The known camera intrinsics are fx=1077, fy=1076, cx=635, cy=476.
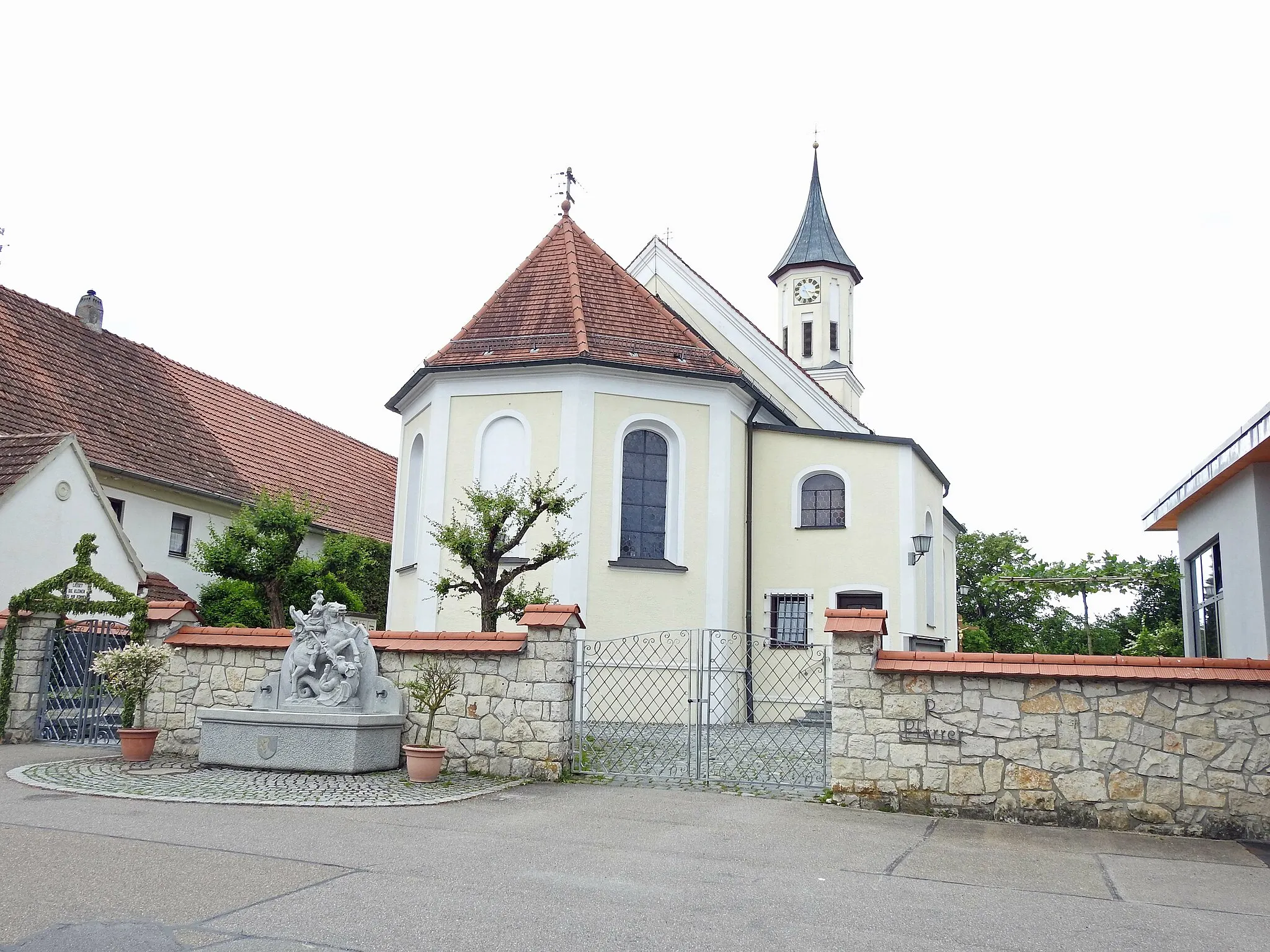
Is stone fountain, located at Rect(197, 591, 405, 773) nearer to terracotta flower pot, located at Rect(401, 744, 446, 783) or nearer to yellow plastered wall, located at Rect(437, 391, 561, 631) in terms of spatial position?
terracotta flower pot, located at Rect(401, 744, 446, 783)

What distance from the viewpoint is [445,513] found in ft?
62.7

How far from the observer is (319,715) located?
37.3 feet

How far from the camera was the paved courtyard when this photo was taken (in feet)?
18.4

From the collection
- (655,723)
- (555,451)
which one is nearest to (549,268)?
(555,451)

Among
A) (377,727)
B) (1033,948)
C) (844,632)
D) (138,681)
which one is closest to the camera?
(1033,948)

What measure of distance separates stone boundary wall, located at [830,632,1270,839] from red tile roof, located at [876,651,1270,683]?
0.07m

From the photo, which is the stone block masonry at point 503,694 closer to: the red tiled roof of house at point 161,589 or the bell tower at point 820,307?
the red tiled roof of house at point 161,589

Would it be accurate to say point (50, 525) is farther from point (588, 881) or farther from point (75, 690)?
point (588, 881)

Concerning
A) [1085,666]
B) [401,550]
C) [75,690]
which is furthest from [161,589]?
[1085,666]

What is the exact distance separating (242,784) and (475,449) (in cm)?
955

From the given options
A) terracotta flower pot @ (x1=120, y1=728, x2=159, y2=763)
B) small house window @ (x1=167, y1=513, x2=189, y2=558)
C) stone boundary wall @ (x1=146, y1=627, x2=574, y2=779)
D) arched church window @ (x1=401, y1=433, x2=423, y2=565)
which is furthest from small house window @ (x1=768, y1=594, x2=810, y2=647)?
small house window @ (x1=167, y1=513, x2=189, y2=558)

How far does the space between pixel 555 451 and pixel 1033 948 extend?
14000 mm

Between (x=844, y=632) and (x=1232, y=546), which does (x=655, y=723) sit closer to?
(x=844, y=632)

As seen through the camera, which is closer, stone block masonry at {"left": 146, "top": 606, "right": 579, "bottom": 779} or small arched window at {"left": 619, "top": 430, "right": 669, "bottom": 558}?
stone block masonry at {"left": 146, "top": 606, "right": 579, "bottom": 779}
